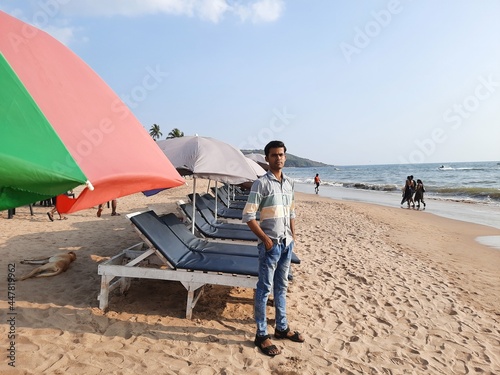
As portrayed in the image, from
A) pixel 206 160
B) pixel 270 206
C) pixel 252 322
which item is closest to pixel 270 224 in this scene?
pixel 270 206

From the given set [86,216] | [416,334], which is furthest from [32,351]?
[86,216]

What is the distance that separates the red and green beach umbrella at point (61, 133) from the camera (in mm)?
1030

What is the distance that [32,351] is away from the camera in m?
3.10

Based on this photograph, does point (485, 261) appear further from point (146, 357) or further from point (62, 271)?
point (62, 271)

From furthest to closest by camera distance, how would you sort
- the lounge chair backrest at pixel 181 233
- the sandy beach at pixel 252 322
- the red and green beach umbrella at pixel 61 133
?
1. the lounge chair backrest at pixel 181 233
2. the sandy beach at pixel 252 322
3. the red and green beach umbrella at pixel 61 133

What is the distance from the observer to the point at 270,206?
3246 mm

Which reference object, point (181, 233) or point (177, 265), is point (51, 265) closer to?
point (181, 233)

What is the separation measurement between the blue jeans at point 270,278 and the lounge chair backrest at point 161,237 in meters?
1.26

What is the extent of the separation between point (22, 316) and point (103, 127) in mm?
3390

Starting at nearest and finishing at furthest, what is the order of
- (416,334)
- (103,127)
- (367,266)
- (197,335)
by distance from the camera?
(103,127) → (197,335) → (416,334) → (367,266)

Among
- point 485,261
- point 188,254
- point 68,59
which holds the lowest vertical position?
point 485,261

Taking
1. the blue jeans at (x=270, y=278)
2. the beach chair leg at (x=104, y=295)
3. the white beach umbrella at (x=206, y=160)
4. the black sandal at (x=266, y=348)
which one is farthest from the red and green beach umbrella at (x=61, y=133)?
the white beach umbrella at (x=206, y=160)

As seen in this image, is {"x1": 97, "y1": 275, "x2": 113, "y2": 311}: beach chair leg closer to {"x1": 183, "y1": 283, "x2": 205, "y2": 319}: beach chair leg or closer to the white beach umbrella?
{"x1": 183, "y1": 283, "x2": 205, "y2": 319}: beach chair leg

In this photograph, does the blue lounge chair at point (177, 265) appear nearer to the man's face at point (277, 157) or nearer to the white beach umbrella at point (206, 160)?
the white beach umbrella at point (206, 160)
